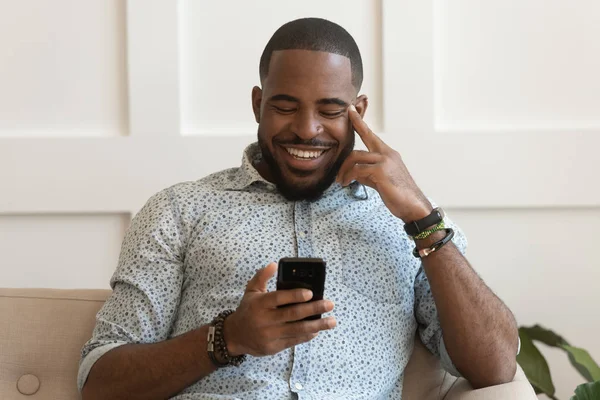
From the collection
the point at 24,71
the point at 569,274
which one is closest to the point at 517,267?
the point at 569,274

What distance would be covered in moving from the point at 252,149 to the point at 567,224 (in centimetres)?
90

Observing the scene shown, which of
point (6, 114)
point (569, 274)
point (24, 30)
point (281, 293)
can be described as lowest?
point (569, 274)

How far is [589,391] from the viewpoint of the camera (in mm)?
1781

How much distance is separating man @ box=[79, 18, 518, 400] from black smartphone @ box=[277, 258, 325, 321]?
17 centimetres

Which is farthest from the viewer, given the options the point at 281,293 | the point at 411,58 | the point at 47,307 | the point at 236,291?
the point at 411,58

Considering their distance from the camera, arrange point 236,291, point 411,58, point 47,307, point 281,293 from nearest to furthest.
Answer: point 281,293 → point 236,291 → point 47,307 → point 411,58

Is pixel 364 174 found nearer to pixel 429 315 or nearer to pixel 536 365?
pixel 429 315

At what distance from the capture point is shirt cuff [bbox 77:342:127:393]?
1.57m

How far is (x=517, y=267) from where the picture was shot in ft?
7.36

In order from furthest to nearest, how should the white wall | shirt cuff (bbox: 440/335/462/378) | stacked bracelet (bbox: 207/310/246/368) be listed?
the white wall < shirt cuff (bbox: 440/335/462/378) < stacked bracelet (bbox: 207/310/246/368)

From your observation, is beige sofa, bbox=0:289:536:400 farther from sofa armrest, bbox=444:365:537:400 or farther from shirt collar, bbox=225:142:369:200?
shirt collar, bbox=225:142:369:200

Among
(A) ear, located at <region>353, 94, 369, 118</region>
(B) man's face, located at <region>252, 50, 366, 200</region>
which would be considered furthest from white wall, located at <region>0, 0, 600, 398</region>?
(B) man's face, located at <region>252, 50, 366, 200</region>

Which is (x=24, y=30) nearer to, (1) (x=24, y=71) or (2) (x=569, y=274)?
(1) (x=24, y=71)

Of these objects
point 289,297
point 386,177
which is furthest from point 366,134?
point 289,297
